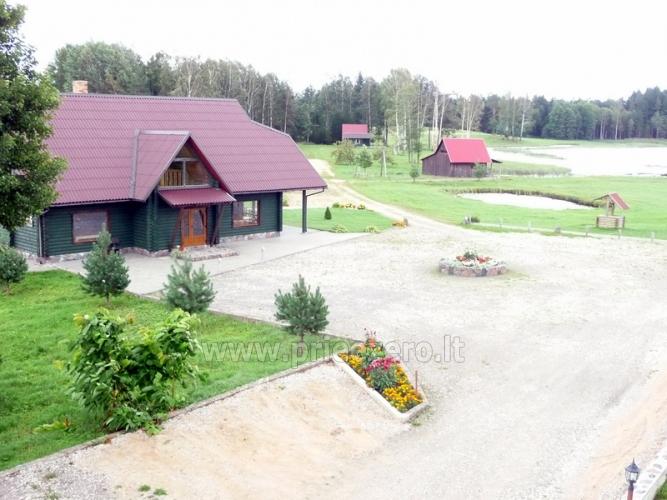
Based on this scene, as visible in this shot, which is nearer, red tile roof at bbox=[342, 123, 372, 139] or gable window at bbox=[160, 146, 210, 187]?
gable window at bbox=[160, 146, 210, 187]

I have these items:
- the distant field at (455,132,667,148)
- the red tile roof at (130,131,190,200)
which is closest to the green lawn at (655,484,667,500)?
the red tile roof at (130,131,190,200)

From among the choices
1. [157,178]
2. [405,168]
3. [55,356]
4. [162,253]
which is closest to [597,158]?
[405,168]

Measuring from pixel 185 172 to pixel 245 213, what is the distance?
4.46 metres

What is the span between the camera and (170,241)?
2888 centimetres

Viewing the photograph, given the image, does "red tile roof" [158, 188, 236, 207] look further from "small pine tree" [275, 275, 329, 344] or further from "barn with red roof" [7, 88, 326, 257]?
"small pine tree" [275, 275, 329, 344]

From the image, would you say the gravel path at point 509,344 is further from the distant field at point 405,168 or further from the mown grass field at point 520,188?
the distant field at point 405,168

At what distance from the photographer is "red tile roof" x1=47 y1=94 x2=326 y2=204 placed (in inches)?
1096

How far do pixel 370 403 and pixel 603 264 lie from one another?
58.8 ft

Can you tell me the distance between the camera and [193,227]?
97.9ft

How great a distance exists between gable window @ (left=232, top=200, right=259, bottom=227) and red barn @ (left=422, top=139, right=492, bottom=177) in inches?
1514

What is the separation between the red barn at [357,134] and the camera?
337ft

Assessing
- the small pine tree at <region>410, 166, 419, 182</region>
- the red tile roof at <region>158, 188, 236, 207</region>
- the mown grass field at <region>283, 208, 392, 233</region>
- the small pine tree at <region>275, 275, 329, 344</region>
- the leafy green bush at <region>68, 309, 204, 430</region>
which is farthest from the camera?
the small pine tree at <region>410, 166, 419, 182</region>

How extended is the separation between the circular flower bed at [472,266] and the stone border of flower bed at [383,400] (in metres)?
11.5

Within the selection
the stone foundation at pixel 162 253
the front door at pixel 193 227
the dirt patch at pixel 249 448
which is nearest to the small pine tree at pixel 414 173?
the stone foundation at pixel 162 253
